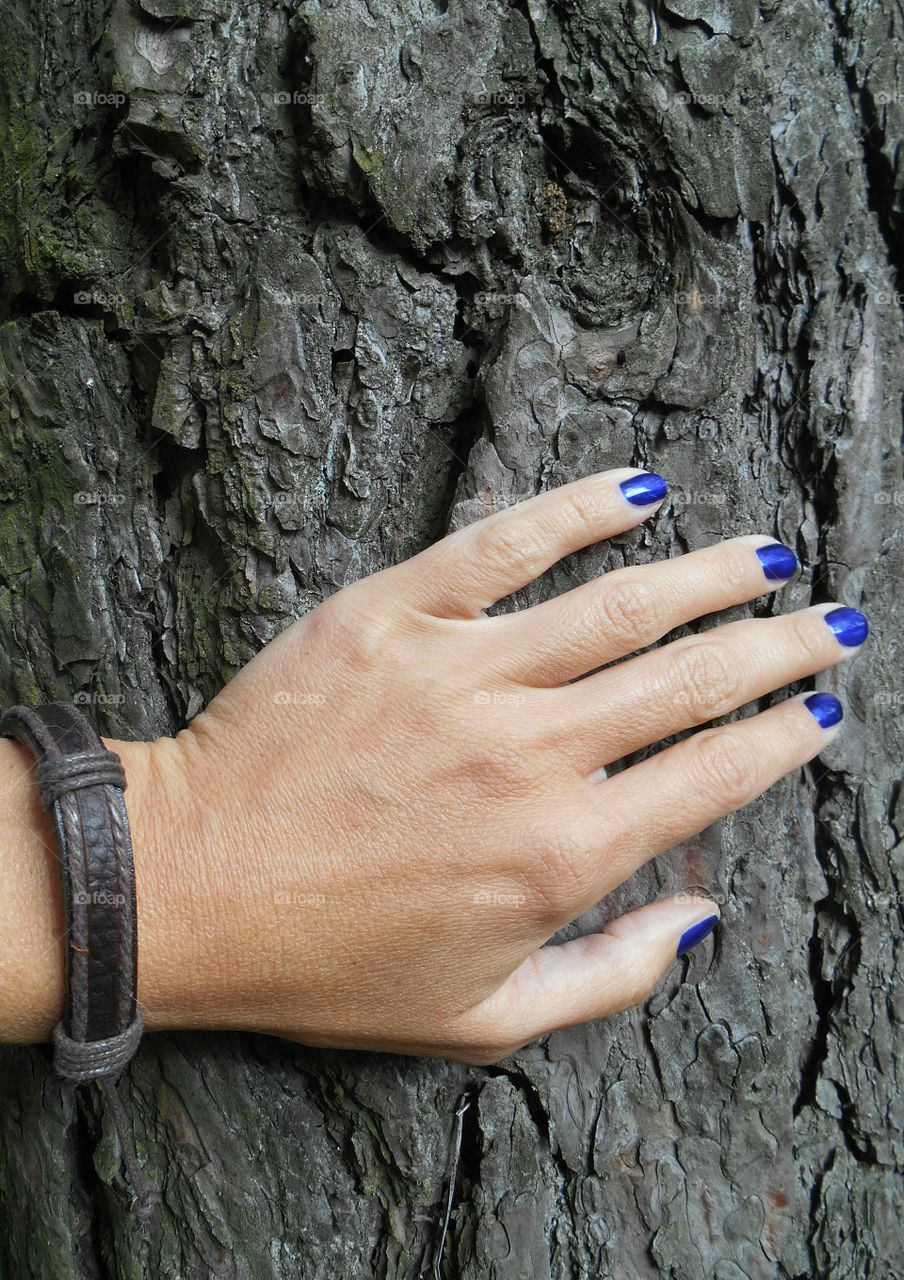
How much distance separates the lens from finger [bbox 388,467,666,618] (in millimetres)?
1073

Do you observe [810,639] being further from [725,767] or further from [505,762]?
[505,762]

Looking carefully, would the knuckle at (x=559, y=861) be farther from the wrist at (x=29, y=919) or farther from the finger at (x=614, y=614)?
the wrist at (x=29, y=919)

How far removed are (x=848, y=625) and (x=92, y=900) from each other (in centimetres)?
95

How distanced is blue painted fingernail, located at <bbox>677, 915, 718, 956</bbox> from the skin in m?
0.13

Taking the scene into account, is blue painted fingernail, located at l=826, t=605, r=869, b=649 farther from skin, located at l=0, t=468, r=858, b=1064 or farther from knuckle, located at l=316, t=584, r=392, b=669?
knuckle, located at l=316, t=584, r=392, b=669

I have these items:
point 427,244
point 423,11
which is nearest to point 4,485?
point 427,244

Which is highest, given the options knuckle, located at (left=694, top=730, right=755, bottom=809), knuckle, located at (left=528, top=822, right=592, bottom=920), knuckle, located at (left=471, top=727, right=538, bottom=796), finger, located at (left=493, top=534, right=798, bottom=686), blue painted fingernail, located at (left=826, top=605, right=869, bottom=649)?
finger, located at (left=493, top=534, right=798, bottom=686)

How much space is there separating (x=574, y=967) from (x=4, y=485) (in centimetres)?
111

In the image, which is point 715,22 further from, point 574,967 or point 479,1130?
point 479,1130

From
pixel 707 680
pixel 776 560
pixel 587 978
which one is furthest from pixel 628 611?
pixel 587 978

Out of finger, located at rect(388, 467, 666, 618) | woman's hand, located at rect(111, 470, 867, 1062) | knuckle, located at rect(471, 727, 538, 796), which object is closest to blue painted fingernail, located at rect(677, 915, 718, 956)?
woman's hand, located at rect(111, 470, 867, 1062)

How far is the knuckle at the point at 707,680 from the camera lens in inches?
41.8

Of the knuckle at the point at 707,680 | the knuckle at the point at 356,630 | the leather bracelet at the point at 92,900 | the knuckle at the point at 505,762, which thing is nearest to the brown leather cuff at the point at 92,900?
the leather bracelet at the point at 92,900

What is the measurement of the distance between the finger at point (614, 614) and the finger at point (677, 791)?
14 cm
